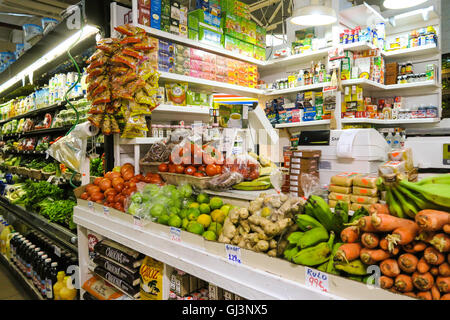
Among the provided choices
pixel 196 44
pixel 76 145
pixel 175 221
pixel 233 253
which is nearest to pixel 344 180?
pixel 233 253

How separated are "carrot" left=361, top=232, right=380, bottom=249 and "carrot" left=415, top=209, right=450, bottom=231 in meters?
0.14

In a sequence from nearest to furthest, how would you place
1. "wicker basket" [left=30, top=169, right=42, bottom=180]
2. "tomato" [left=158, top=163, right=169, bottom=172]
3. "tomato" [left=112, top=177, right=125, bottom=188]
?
1. "tomato" [left=158, top=163, right=169, bottom=172]
2. "tomato" [left=112, top=177, right=125, bottom=188]
3. "wicker basket" [left=30, top=169, right=42, bottom=180]

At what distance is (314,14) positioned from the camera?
350 centimetres

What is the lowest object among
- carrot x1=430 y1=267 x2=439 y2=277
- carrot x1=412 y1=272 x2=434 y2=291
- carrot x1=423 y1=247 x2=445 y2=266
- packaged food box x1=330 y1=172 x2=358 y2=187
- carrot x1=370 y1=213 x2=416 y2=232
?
carrot x1=412 y1=272 x2=434 y2=291

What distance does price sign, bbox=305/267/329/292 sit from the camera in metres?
1.10

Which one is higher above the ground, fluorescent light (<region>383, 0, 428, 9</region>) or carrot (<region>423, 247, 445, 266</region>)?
fluorescent light (<region>383, 0, 428, 9</region>)

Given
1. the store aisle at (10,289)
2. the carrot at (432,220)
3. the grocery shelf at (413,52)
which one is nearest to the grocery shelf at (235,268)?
the carrot at (432,220)

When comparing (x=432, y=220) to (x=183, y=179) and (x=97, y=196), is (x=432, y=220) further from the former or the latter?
(x=97, y=196)

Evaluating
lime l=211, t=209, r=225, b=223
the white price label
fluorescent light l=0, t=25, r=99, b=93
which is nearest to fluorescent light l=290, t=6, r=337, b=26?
fluorescent light l=0, t=25, r=99, b=93

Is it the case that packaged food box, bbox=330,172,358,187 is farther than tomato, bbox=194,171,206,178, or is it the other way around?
tomato, bbox=194,171,206,178

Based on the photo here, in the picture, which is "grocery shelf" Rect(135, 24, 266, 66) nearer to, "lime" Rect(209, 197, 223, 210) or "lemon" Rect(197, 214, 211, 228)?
"lime" Rect(209, 197, 223, 210)

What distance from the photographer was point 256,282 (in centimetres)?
129

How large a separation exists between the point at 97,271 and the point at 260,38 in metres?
3.90

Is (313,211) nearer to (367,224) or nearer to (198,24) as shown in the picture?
(367,224)
